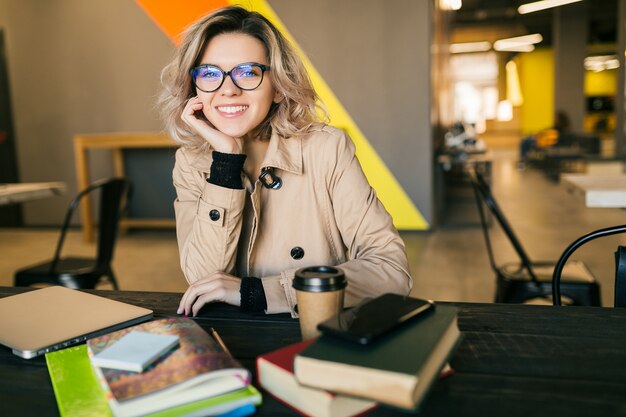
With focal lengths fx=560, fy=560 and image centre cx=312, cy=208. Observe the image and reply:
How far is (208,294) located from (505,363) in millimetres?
565

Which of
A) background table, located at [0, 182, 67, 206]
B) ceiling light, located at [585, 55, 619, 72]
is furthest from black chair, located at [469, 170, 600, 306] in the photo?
ceiling light, located at [585, 55, 619, 72]

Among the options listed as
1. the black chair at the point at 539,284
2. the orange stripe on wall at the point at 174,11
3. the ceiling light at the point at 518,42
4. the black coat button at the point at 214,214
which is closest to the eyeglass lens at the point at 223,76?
the black coat button at the point at 214,214

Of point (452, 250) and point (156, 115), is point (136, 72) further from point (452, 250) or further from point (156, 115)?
point (452, 250)

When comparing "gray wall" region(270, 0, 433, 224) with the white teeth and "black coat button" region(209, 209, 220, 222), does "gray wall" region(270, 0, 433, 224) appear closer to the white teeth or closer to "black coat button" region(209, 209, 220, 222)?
the white teeth

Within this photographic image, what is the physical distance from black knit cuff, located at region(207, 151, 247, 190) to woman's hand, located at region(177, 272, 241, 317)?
0.25 m

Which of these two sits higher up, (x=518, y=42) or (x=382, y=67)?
(x=518, y=42)

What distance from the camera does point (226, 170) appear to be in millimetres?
1277

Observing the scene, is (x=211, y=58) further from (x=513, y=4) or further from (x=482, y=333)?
(x=513, y=4)

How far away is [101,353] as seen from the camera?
2.39ft

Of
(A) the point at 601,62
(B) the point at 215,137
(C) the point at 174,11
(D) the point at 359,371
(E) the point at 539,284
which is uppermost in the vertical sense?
(A) the point at 601,62

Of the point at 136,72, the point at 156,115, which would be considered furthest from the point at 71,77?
the point at 156,115

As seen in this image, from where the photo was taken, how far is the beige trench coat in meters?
1.28

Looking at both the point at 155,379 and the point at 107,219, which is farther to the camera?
the point at 107,219

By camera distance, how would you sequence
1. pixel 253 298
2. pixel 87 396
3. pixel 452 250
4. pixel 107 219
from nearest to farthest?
pixel 87 396, pixel 253 298, pixel 107 219, pixel 452 250
